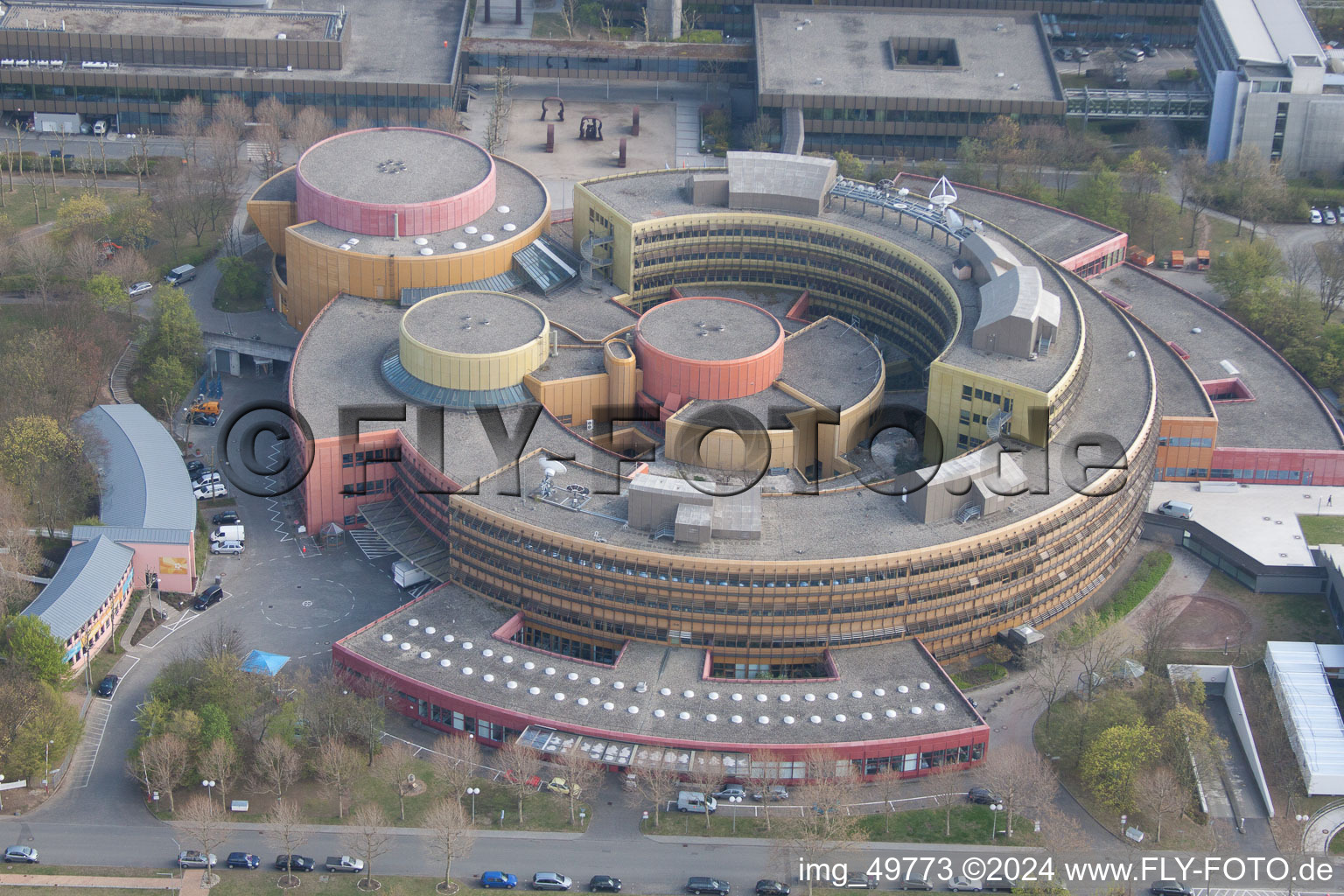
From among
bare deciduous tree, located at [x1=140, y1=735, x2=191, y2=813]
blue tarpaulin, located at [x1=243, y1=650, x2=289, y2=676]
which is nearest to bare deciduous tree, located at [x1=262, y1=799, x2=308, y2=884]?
bare deciduous tree, located at [x1=140, y1=735, x2=191, y2=813]

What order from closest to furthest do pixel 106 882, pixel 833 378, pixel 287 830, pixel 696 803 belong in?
1. pixel 106 882
2. pixel 287 830
3. pixel 696 803
4. pixel 833 378

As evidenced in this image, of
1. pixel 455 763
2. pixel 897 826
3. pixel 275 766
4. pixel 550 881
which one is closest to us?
pixel 550 881

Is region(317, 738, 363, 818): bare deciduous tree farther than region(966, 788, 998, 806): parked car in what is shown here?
No

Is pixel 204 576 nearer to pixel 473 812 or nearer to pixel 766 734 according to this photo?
pixel 473 812

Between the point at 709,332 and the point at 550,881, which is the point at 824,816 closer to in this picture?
the point at 550,881

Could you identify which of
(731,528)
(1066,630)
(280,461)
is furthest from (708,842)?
(280,461)

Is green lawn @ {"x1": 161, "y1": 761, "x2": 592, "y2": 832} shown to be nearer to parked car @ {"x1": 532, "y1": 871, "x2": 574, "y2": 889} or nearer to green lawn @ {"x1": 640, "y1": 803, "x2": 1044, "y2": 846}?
parked car @ {"x1": 532, "y1": 871, "x2": 574, "y2": 889}

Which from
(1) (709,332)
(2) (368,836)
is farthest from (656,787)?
(1) (709,332)
